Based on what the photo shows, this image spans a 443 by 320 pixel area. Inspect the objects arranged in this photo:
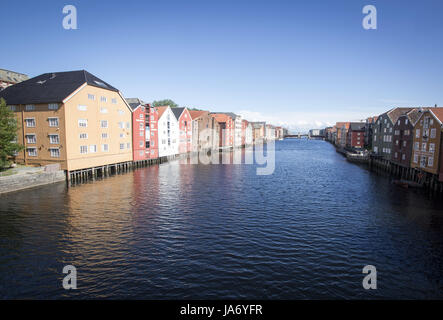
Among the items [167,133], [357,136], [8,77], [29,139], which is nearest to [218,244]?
[29,139]

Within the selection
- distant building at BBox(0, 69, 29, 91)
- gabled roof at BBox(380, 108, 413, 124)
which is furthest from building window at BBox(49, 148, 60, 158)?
gabled roof at BBox(380, 108, 413, 124)

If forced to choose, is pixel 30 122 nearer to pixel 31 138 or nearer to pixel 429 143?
pixel 31 138

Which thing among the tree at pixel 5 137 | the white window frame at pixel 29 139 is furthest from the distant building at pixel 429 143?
the white window frame at pixel 29 139

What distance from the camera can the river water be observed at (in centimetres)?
1593

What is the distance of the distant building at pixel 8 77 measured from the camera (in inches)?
3337

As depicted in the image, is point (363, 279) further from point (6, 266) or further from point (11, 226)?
point (11, 226)

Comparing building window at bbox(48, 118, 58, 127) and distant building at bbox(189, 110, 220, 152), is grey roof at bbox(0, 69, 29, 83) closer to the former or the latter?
building window at bbox(48, 118, 58, 127)

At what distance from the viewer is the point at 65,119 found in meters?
45.7

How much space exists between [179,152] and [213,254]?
74.1 m

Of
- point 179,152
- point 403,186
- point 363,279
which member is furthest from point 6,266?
point 179,152

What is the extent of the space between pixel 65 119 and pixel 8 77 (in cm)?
6403

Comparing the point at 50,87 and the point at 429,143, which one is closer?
the point at 429,143

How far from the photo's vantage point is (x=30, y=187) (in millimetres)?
41000

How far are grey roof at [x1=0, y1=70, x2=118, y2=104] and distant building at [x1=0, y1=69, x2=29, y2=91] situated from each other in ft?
123
